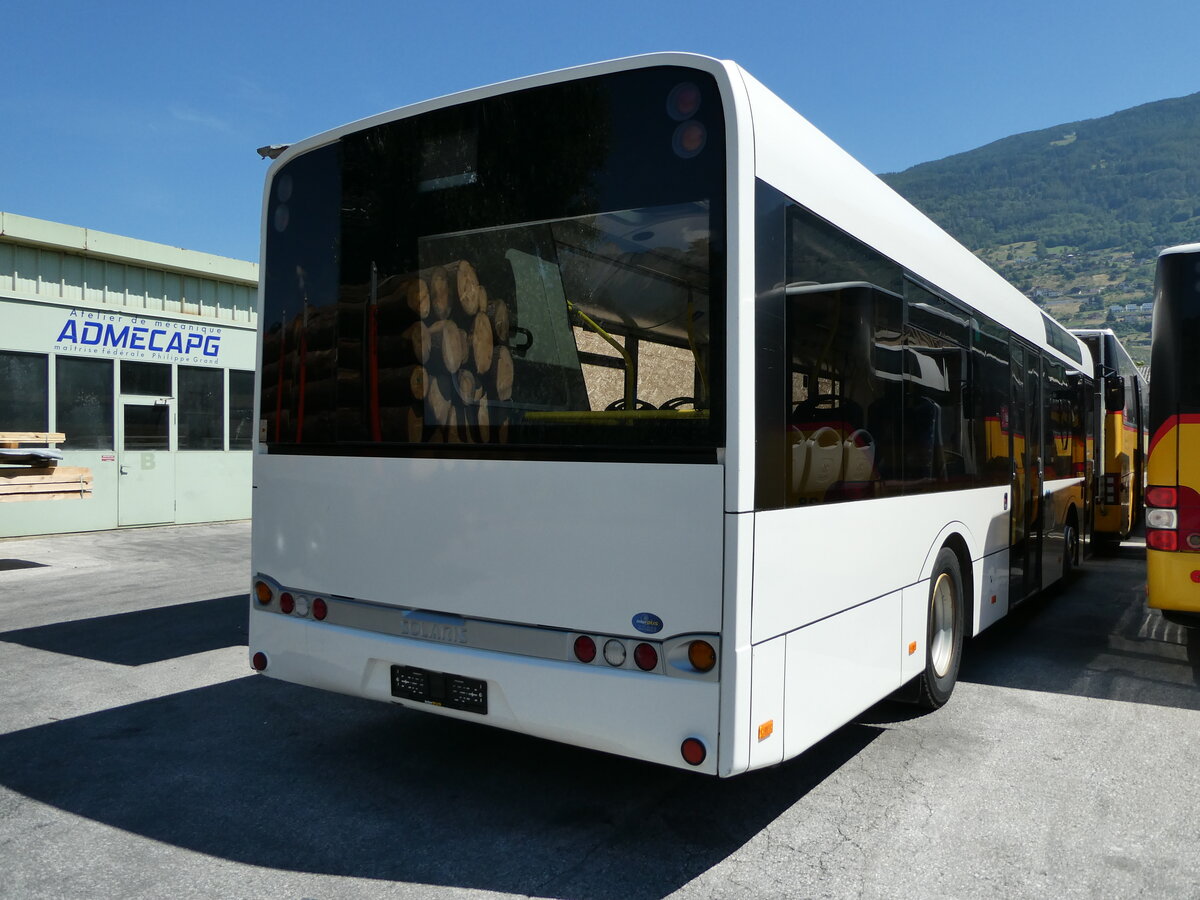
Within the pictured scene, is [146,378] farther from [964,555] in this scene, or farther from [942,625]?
[942,625]

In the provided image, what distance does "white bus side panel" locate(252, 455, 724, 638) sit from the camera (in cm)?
347

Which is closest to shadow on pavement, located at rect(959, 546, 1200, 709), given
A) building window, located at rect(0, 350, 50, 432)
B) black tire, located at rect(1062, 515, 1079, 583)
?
black tire, located at rect(1062, 515, 1079, 583)

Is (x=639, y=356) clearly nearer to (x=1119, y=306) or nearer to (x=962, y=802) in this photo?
(x=962, y=802)

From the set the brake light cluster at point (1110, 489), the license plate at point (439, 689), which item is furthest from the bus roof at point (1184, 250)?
the brake light cluster at point (1110, 489)

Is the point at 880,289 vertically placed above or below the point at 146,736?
above

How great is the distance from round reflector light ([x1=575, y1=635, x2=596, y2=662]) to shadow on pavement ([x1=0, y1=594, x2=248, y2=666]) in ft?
14.9

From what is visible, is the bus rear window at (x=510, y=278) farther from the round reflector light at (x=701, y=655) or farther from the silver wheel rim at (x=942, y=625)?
the silver wheel rim at (x=942, y=625)

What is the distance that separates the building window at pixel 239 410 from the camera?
17953 mm

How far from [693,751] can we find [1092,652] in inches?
217

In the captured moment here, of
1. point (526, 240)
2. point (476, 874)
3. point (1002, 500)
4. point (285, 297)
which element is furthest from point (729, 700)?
point (1002, 500)

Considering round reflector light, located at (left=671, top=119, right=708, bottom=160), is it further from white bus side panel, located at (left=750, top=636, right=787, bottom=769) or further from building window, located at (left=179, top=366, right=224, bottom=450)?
building window, located at (left=179, top=366, right=224, bottom=450)

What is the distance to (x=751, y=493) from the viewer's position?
11.2ft

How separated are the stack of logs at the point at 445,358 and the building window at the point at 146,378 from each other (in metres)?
13.6

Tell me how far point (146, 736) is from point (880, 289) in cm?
451
